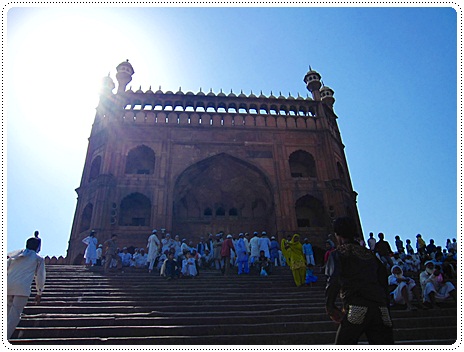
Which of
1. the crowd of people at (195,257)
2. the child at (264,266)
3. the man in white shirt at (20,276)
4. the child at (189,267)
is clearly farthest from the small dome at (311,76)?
the man in white shirt at (20,276)

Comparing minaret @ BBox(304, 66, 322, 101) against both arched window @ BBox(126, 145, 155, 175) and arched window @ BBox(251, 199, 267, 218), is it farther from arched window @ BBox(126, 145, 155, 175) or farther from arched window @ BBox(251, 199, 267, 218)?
arched window @ BBox(126, 145, 155, 175)

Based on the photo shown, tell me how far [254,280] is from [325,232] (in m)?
8.78

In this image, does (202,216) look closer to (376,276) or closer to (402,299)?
(402,299)

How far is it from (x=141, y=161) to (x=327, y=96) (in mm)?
12858

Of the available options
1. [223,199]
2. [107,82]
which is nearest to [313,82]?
[223,199]

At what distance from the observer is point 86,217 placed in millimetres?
17453

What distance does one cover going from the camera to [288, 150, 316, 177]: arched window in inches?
774

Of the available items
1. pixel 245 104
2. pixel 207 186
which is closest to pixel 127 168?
pixel 207 186

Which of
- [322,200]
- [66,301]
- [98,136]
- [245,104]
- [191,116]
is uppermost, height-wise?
[245,104]

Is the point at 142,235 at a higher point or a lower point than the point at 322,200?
lower

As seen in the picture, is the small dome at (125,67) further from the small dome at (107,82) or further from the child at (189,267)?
the child at (189,267)

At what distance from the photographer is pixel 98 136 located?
63.0 ft

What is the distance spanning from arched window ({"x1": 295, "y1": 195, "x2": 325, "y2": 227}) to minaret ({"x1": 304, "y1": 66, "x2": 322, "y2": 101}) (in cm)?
743

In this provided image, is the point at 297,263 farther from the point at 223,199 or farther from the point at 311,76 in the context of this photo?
the point at 311,76
